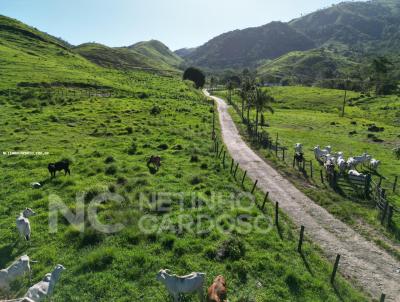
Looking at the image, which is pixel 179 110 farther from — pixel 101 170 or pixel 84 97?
pixel 101 170

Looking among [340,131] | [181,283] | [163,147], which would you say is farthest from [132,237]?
[340,131]

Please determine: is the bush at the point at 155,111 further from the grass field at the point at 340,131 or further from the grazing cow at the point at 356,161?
the grazing cow at the point at 356,161

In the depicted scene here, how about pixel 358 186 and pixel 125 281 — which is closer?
pixel 125 281

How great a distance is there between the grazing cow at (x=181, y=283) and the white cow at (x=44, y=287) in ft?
13.5

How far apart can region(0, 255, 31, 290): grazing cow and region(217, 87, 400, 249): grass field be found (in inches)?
750

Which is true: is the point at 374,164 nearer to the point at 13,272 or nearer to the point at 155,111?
the point at 13,272

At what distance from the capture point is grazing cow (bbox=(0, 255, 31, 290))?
1311cm

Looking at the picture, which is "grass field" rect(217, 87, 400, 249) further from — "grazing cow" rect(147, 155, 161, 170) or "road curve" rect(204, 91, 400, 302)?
"grazing cow" rect(147, 155, 161, 170)

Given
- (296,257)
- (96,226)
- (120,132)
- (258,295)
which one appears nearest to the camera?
(258,295)

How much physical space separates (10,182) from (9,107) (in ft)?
111

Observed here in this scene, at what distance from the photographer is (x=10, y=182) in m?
25.0

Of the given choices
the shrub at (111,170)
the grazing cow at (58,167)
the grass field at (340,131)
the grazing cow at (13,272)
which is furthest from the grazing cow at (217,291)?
the grazing cow at (58,167)

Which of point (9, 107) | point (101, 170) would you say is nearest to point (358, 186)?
point (101, 170)

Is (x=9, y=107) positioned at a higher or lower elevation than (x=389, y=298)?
higher
